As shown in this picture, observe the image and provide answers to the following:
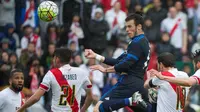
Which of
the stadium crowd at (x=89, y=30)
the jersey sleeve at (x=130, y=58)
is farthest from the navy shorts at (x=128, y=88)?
the stadium crowd at (x=89, y=30)

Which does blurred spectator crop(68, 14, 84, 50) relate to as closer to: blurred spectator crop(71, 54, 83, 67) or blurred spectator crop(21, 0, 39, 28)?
blurred spectator crop(21, 0, 39, 28)

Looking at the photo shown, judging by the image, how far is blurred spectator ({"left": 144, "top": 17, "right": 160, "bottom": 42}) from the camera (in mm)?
24438

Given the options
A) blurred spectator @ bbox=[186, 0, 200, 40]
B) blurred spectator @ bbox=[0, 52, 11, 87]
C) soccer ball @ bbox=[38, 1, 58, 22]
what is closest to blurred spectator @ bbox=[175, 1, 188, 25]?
blurred spectator @ bbox=[186, 0, 200, 40]

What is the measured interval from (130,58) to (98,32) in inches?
→ 380

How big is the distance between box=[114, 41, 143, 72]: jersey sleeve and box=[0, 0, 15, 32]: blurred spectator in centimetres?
1047

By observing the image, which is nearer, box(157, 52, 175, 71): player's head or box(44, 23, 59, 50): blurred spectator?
box(157, 52, 175, 71): player's head

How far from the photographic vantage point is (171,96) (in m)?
13.8

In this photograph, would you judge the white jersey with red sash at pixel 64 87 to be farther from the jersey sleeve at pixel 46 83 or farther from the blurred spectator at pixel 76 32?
the blurred spectator at pixel 76 32

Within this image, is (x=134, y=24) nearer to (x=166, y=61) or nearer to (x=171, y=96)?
(x=166, y=61)

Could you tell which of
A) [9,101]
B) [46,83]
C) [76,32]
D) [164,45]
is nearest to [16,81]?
[9,101]

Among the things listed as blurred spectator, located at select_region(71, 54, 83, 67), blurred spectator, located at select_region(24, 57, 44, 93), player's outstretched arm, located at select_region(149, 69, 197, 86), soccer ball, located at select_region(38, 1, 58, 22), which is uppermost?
soccer ball, located at select_region(38, 1, 58, 22)

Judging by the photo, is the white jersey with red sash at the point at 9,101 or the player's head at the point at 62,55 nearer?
the player's head at the point at 62,55

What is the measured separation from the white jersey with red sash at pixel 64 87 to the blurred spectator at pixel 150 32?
10.4 m

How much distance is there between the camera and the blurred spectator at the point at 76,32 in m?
24.1
